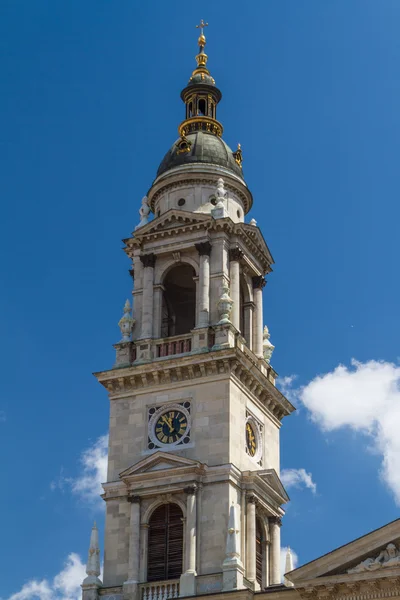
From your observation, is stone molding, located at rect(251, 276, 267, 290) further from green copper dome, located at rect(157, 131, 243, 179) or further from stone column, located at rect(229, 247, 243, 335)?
green copper dome, located at rect(157, 131, 243, 179)

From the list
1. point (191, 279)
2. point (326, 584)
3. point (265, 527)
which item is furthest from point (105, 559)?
point (191, 279)

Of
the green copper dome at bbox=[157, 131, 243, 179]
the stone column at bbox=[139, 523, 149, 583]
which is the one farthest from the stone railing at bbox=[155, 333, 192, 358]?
the green copper dome at bbox=[157, 131, 243, 179]

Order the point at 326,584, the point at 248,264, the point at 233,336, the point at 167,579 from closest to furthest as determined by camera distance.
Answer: the point at 326,584 → the point at 167,579 → the point at 233,336 → the point at 248,264

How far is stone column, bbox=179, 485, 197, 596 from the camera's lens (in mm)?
46719

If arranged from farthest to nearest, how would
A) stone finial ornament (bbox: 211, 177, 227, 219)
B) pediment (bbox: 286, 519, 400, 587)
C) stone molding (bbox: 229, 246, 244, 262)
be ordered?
1. stone finial ornament (bbox: 211, 177, 227, 219)
2. stone molding (bbox: 229, 246, 244, 262)
3. pediment (bbox: 286, 519, 400, 587)

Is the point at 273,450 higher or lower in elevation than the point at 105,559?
higher

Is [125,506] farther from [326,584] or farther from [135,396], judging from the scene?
[326,584]

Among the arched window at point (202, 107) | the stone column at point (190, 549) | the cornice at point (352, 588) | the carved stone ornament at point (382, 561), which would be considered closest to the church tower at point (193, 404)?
the stone column at point (190, 549)

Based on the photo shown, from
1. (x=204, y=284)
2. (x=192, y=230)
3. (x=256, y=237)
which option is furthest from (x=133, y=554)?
(x=256, y=237)

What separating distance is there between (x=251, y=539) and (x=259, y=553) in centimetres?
172

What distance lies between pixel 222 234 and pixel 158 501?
11774 millimetres

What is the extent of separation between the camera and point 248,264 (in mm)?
55500

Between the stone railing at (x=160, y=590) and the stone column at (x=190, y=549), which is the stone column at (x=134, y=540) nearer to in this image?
the stone railing at (x=160, y=590)

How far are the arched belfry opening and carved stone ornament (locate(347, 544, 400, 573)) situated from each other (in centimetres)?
1554
